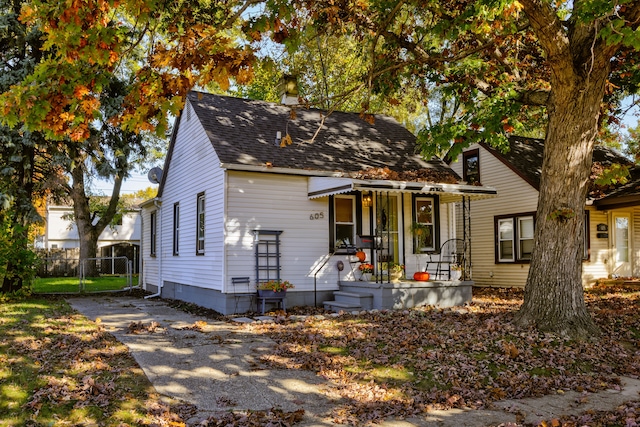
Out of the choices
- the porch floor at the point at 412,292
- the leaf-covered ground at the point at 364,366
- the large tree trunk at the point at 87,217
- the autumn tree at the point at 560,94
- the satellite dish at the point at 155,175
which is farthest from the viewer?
the large tree trunk at the point at 87,217

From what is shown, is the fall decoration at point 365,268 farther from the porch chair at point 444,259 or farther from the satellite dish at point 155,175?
the satellite dish at point 155,175

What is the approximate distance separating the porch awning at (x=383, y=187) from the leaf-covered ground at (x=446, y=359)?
123 inches

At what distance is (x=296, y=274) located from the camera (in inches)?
526

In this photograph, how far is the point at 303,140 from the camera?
48.7ft

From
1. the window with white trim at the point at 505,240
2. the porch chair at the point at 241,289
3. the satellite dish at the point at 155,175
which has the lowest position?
the porch chair at the point at 241,289

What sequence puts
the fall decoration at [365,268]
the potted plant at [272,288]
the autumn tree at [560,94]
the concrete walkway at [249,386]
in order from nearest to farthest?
1. the concrete walkway at [249,386]
2. the autumn tree at [560,94]
3. the potted plant at [272,288]
4. the fall decoration at [365,268]

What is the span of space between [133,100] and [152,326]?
5233mm

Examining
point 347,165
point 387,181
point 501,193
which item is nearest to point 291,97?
point 347,165

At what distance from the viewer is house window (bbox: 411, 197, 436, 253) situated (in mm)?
14805

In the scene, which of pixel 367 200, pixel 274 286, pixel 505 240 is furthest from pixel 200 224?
pixel 505 240

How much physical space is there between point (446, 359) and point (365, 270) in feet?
19.4

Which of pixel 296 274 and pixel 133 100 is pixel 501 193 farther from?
pixel 133 100

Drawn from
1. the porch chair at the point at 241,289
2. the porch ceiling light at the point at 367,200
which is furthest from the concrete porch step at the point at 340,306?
the porch ceiling light at the point at 367,200

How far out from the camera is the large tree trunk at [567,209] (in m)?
9.08
